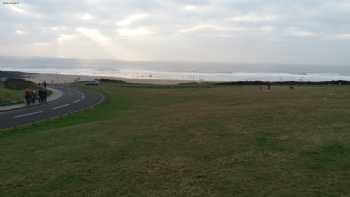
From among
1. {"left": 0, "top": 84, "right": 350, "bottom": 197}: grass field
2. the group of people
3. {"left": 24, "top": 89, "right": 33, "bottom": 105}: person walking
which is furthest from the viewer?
the group of people

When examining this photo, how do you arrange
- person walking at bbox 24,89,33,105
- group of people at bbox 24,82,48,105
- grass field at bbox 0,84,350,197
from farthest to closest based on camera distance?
group of people at bbox 24,82,48,105 → person walking at bbox 24,89,33,105 → grass field at bbox 0,84,350,197

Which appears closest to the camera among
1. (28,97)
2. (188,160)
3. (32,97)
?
(188,160)

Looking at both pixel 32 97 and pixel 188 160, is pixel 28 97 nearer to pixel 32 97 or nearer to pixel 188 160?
pixel 32 97

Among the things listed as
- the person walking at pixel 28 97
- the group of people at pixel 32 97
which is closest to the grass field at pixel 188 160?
the person walking at pixel 28 97

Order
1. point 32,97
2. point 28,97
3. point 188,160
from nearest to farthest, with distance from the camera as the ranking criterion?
1. point 188,160
2. point 28,97
3. point 32,97

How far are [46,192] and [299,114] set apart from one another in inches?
489

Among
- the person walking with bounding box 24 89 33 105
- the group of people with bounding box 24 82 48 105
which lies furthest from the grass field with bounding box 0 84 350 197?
the group of people with bounding box 24 82 48 105

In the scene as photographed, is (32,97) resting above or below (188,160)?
above

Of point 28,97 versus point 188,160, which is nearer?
point 188,160

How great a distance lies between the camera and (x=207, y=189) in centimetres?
649

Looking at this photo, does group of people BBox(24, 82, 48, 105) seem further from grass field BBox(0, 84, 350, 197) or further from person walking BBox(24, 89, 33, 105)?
grass field BBox(0, 84, 350, 197)

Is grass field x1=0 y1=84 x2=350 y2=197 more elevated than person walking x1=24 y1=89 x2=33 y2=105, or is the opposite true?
person walking x1=24 y1=89 x2=33 y2=105

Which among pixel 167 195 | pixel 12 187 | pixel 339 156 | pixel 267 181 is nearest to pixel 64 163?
pixel 12 187

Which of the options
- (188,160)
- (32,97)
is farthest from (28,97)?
(188,160)
